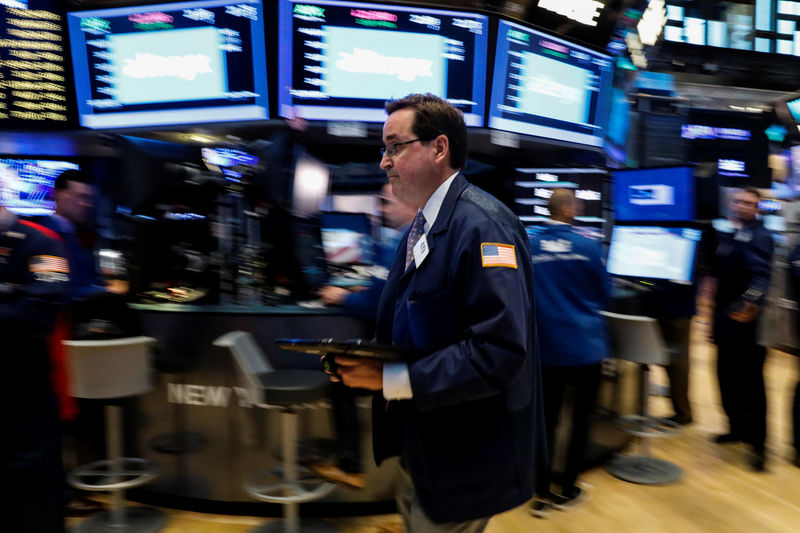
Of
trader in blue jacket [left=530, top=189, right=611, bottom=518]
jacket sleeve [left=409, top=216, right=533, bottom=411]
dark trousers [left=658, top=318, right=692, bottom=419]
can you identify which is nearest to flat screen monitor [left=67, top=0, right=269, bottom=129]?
trader in blue jacket [left=530, top=189, right=611, bottom=518]

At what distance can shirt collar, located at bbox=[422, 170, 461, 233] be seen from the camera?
4.67ft

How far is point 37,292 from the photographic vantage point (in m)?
2.16

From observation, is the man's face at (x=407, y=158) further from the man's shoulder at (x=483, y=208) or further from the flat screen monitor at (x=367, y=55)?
the flat screen monitor at (x=367, y=55)

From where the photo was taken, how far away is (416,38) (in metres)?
3.39

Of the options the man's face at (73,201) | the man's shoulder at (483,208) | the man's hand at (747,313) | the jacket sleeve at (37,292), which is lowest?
the man's hand at (747,313)

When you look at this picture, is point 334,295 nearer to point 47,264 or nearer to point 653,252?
point 47,264

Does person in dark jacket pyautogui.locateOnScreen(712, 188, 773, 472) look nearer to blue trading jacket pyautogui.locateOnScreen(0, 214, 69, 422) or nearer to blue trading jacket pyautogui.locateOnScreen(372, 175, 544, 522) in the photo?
blue trading jacket pyautogui.locateOnScreen(372, 175, 544, 522)

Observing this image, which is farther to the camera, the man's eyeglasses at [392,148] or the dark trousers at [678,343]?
the dark trousers at [678,343]

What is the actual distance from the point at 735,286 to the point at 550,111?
179 centimetres

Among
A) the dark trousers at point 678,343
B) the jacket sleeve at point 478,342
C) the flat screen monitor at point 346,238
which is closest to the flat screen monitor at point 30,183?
the flat screen monitor at point 346,238

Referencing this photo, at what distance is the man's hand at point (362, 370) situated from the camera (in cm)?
128

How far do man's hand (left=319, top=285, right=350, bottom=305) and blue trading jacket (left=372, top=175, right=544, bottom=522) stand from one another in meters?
1.62

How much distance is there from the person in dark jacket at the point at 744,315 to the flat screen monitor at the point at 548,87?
1.18 metres

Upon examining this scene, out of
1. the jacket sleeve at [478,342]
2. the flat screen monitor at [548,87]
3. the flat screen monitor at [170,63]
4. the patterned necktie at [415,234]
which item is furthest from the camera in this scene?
the flat screen monitor at [548,87]
